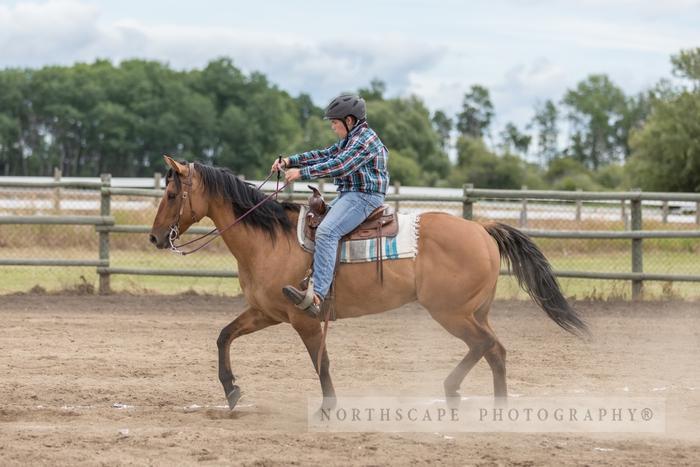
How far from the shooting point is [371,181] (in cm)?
741

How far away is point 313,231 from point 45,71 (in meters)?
67.2

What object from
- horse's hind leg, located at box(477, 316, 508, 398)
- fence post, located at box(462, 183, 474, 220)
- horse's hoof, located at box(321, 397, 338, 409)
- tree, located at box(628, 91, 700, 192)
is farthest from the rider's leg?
tree, located at box(628, 91, 700, 192)

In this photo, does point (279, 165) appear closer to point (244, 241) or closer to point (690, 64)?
point (244, 241)

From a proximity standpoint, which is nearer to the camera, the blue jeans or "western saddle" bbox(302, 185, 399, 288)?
the blue jeans

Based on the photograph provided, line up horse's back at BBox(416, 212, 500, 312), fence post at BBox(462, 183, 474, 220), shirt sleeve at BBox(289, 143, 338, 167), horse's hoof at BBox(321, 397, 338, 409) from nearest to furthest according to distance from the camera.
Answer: horse's hoof at BBox(321, 397, 338, 409) < horse's back at BBox(416, 212, 500, 312) < shirt sleeve at BBox(289, 143, 338, 167) < fence post at BBox(462, 183, 474, 220)

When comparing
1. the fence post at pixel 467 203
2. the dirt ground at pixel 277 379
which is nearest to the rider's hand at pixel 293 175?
the dirt ground at pixel 277 379

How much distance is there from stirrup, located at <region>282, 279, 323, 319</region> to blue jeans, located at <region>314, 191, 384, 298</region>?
0.07 metres

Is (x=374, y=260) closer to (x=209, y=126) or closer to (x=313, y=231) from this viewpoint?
(x=313, y=231)

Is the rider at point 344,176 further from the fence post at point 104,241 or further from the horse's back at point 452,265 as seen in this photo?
the fence post at point 104,241

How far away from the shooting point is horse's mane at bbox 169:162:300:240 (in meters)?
7.48

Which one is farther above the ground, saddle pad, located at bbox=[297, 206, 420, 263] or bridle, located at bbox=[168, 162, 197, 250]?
bridle, located at bbox=[168, 162, 197, 250]

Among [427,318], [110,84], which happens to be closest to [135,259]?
[427,318]

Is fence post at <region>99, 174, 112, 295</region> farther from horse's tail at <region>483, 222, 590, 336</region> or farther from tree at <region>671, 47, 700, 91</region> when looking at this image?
tree at <region>671, 47, 700, 91</region>

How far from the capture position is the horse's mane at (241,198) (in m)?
7.48
